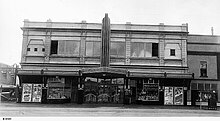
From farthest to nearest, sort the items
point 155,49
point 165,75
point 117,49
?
point 155,49, point 117,49, point 165,75

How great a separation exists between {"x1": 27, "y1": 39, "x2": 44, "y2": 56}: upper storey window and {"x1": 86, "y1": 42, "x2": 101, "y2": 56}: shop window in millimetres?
3521

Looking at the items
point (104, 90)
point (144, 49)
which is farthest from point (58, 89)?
point (144, 49)

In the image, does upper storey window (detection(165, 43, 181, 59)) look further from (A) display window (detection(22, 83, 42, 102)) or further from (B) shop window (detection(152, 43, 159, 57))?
(A) display window (detection(22, 83, 42, 102))

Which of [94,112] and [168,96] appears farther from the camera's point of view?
[168,96]

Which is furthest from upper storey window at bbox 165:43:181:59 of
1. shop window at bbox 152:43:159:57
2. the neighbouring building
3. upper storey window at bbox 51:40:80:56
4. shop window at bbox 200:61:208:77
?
upper storey window at bbox 51:40:80:56

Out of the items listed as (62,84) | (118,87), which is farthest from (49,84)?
(118,87)

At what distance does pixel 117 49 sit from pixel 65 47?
404 cm

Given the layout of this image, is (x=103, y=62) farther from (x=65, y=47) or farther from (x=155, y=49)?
(x=155, y=49)

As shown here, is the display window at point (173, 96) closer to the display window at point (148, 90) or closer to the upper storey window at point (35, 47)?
the display window at point (148, 90)

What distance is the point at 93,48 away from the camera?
20062mm

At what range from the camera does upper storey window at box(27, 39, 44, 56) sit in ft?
64.8

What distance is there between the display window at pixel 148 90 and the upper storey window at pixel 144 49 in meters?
2.06

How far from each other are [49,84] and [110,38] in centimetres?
584

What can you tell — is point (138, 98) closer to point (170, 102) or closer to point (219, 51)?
point (170, 102)
